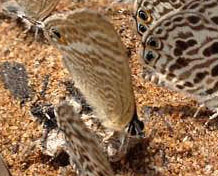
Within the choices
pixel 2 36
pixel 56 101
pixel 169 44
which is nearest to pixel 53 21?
pixel 169 44

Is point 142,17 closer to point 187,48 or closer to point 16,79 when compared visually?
point 187,48

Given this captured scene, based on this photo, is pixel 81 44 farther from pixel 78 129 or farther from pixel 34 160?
pixel 34 160

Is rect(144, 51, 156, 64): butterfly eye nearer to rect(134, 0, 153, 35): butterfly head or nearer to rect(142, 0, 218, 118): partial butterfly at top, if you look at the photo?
rect(142, 0, 218, 118): partial butterfly at top

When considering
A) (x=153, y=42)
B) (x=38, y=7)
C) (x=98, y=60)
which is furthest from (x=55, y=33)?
(x=38, y=7)

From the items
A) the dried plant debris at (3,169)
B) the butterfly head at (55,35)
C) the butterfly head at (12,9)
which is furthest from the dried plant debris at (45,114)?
the butterfly head at (12,9)

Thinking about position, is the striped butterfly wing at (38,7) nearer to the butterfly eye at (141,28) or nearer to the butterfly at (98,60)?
the butterfly eye at (141,28)

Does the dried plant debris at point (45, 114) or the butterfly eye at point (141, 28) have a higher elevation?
the butterfly eye at point (141, 28)
